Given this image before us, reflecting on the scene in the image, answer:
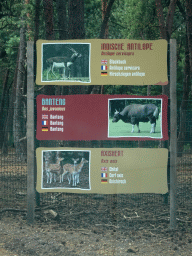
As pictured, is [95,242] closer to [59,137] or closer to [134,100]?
[59,137]

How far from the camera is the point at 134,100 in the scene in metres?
7.00

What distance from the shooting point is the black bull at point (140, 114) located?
696 cm

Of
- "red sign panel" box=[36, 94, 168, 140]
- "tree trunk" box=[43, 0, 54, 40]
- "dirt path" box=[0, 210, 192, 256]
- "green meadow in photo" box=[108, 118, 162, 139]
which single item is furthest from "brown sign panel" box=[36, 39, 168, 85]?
"tree trunk" box=[43, 0, 54, 40]

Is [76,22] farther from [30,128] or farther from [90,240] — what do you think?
[90,240]

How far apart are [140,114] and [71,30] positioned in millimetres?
4091

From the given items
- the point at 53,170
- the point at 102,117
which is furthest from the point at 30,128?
the point at 102,117

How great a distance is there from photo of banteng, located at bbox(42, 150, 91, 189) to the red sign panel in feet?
0.97

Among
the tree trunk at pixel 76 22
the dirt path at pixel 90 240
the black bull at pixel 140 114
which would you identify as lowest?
the dirt path at pixel 90 240

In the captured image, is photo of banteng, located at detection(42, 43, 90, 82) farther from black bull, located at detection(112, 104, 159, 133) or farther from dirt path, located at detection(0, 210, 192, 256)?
dirt path, located at detection(0, 210, 192, 256)

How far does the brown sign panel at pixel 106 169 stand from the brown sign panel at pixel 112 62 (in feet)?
3.90

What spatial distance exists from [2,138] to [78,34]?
10.3 feet

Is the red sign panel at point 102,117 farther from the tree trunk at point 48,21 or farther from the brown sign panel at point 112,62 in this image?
the tree trunk at point 48,21

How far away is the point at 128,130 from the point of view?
7004mm

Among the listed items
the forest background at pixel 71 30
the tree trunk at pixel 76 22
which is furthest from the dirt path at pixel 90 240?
the tree trunk at pixel 76 22
